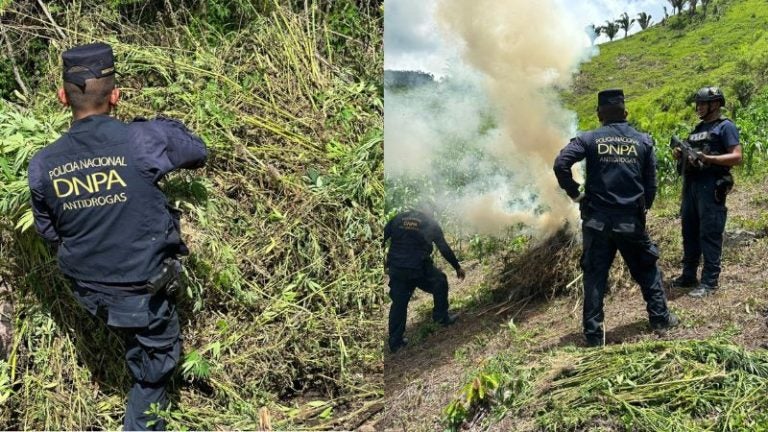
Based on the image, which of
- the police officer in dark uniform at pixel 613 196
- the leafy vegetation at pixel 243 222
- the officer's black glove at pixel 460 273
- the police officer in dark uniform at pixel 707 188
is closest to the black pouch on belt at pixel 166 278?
the leafy vegetation at pixel 243 222

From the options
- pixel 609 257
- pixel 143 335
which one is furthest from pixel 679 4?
pixel 143 335

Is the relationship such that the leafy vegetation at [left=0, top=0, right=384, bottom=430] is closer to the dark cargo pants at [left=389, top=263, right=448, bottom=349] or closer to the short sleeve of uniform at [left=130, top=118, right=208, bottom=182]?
the short sleeve of uniform at [left=130, top=118, right=208, bottom=182]

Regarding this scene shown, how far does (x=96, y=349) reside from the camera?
353 centimetres

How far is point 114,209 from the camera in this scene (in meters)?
3.02

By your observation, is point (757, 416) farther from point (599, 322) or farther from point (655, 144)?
point (655, 144)

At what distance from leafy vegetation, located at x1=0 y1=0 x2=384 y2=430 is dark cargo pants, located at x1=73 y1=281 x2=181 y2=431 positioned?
0.13 metres

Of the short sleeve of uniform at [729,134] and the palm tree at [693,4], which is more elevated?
the palm tree at [693,4]

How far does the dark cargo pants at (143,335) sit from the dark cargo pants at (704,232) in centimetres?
219

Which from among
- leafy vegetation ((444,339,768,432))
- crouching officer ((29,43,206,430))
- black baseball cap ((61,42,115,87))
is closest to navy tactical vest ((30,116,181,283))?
crouching officer ((29,43,206,430))

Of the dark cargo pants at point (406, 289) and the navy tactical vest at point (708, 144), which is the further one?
the navy tactical vest at point (708, 144)

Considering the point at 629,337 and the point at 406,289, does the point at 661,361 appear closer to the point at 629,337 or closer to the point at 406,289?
the point at 629,337

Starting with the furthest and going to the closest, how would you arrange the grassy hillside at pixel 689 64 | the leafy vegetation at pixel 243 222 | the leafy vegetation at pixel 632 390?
the leafy vegetation at pixel 243 222, the grassy hillside at pixel 689 64, the leafy vegetation at pixel 632 390

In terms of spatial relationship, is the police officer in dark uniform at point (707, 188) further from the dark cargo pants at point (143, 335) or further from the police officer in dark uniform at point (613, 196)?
the dark cargo pants at point (143, 335)

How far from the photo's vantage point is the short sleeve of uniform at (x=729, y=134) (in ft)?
9.65
